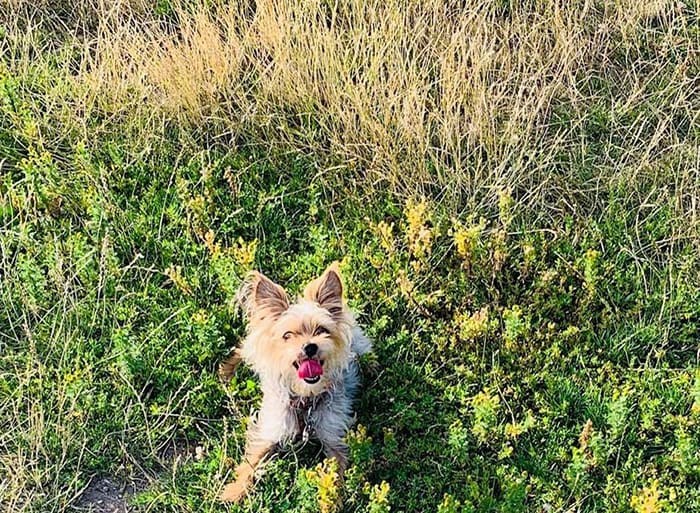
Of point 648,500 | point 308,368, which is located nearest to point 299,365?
point 308,368

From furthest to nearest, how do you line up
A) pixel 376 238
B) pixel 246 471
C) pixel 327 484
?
pixel 376 238, pixel 246 471, pixel 327 484

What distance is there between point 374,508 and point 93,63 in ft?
11.0

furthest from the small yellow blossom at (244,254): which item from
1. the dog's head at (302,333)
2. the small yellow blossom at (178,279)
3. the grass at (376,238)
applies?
the dog's head at (302,333)

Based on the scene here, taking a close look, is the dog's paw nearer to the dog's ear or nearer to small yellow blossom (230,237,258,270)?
the dog's ear

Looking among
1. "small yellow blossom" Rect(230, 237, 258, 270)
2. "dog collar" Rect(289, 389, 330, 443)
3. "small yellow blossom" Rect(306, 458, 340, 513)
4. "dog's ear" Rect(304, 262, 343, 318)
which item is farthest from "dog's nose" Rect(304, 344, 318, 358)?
"small yellow blossom" Rect(230, 237, 258, 270)

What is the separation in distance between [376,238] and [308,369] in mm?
1253

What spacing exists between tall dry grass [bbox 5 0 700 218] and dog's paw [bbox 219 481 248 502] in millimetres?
1874

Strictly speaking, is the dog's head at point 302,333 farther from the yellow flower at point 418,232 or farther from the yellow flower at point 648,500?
the yellow flower at point 648,500

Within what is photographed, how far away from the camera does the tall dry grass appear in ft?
16.0

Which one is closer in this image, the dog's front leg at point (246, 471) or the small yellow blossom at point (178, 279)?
the dog's front leg at point (246, 471)

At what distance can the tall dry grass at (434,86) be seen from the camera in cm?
488

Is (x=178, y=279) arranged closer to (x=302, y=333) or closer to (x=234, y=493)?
(x=302, y=333)

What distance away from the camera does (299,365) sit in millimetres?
3723

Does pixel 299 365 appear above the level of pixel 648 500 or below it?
above
